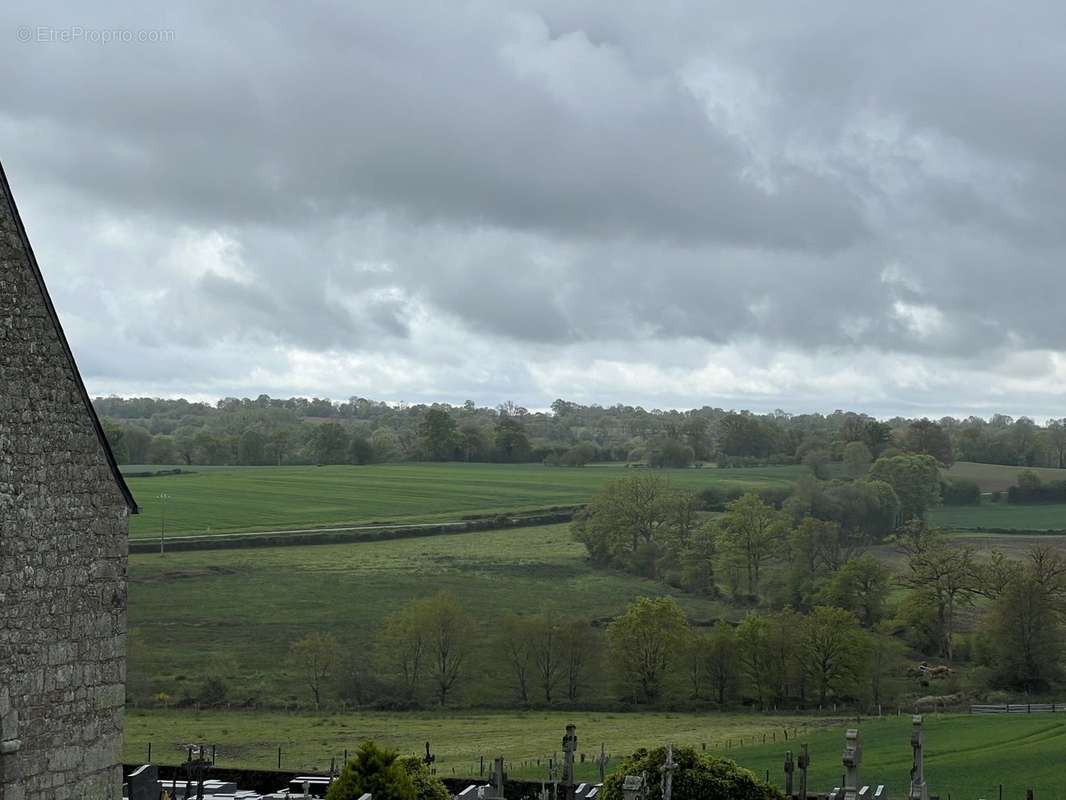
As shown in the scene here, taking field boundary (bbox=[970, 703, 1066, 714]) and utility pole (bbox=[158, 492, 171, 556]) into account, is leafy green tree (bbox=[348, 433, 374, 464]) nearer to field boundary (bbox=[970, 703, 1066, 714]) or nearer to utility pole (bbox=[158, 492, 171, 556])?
utility pole (bbox=[158, 492, 171, 556])

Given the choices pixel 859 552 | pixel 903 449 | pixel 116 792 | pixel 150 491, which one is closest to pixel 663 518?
pixel 859 552

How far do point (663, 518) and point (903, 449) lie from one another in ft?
183

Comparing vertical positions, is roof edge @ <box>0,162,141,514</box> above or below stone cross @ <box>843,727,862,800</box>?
above

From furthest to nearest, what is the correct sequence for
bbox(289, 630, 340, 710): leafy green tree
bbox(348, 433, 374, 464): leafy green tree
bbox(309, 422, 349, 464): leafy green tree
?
bbox(309, 422, 349, 464): leafy green tree, bbox(348, 433, 374, 464): leafy green tree, bbox(289, 630, 340, 710): leafy green tree

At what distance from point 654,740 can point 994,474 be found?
337 feet

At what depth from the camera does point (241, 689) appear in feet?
224

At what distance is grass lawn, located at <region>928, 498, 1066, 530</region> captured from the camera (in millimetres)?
117625

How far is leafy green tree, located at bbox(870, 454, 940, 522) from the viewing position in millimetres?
122250

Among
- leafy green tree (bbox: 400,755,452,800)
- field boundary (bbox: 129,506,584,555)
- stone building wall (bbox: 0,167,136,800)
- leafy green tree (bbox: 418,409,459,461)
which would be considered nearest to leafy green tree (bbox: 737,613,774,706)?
field boundary (bbox: 129,506,584,555)

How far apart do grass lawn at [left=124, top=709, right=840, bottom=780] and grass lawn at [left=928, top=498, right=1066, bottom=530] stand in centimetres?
5986

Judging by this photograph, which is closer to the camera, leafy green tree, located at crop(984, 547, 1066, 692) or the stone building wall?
the stone building wall

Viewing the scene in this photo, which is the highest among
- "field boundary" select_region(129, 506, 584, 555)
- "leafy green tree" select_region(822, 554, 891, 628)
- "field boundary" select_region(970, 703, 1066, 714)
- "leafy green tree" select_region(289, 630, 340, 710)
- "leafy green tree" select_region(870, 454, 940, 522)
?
"leafy green tree" select_region(870, 454, 940, 522)

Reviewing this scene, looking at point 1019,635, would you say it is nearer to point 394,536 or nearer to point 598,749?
point 598,749

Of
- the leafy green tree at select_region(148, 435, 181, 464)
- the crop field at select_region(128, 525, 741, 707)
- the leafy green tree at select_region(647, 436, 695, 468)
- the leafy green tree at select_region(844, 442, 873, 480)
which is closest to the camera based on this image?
the crop field at select_region(128, 525, 741, 707)
